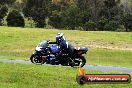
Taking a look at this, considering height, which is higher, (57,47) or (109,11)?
(57,47)

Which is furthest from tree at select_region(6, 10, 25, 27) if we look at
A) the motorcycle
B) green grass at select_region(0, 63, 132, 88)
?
green grass at select_region(0, 63, 132, 88)

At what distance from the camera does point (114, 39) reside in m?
41.8

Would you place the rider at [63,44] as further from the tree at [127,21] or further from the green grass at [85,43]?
the tree at [127,21]

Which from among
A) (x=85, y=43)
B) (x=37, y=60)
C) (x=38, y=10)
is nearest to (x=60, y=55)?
(x=37, y=60)

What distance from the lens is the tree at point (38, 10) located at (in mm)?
70875

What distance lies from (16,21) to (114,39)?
21404 millimetres

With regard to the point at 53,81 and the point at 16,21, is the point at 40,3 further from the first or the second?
the point at 53,81

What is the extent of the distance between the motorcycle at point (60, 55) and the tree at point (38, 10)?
46.2 metres

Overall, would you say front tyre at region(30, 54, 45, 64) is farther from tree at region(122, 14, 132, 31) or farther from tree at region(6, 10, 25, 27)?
tree at region(122, 14, 132, 31)

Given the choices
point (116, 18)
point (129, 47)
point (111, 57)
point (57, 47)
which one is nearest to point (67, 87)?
point (57, 47)

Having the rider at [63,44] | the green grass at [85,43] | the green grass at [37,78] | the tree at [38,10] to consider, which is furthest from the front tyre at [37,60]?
the tree at [38,10]

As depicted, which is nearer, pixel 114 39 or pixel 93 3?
pixel 114 39

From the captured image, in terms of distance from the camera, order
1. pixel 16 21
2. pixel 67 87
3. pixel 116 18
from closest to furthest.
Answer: pixel 67 87
pixel 16 21
pixel 116 18

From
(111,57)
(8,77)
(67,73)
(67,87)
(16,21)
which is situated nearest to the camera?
(67,87)
